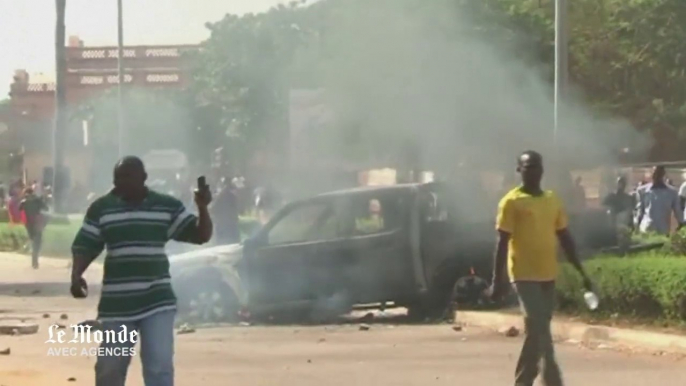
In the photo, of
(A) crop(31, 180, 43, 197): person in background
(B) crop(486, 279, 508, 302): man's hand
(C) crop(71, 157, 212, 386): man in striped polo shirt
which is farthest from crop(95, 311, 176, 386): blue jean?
(A) crop(31, 180, 43, 197): person in background

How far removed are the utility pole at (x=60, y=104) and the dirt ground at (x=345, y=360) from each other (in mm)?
17582

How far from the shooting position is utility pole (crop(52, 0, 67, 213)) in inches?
1298

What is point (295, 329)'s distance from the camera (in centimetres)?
1548

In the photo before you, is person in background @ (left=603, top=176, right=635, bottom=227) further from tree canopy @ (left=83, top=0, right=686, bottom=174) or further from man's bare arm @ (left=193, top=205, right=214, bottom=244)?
man's bare arm @ (left=193, top=205, right=214, bottom=244)

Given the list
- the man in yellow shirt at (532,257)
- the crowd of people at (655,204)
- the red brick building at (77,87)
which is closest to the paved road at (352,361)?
the man in yellow shirt at (532,257)

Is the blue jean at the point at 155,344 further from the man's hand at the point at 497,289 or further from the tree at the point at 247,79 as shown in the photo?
the tree at the point at 247,79

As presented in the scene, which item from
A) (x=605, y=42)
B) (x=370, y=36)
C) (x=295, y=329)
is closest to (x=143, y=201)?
(x=295, y=329)

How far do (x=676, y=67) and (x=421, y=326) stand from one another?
1930 cm

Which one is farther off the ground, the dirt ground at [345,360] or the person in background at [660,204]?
the person in background at [660,204]

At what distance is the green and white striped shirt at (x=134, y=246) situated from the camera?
304 inches

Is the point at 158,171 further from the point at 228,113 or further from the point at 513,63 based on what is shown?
the point at 513,63

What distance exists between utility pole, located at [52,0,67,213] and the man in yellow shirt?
24930 mm

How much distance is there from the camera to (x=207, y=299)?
1602 centimetres

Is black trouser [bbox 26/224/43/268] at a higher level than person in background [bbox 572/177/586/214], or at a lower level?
lower
